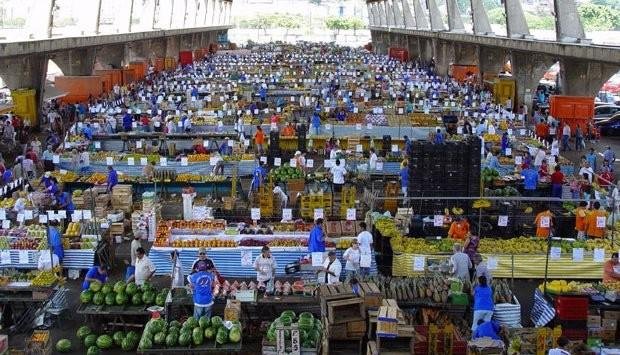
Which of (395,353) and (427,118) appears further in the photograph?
(427,118)

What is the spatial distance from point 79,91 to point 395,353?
35.9 metres

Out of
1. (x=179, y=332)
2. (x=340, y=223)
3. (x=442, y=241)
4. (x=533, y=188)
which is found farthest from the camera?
(x=533, y=188)

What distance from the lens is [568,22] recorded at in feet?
109

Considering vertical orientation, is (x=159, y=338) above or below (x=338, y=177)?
below

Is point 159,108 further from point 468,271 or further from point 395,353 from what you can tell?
point 395,353

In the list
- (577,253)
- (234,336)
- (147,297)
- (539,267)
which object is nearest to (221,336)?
(234,336)

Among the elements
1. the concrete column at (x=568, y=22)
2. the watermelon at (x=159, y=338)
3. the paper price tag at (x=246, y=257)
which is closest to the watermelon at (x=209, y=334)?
the watermelon at (x=159, y=338)

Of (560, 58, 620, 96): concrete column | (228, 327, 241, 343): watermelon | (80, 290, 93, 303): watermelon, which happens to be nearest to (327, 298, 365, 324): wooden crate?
(228, 327, 241, 343): watermelon

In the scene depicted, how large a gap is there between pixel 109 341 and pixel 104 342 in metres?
0.08

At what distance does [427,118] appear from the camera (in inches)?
1180

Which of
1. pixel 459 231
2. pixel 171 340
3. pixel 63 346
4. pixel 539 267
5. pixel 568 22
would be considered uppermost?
pixel 568 22

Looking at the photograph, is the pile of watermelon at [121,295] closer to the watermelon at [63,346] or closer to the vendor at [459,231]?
the watermelon at [63,346]

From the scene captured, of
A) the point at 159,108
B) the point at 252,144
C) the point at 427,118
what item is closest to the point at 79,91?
the point at 159,108

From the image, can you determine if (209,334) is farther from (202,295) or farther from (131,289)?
(131,289)
